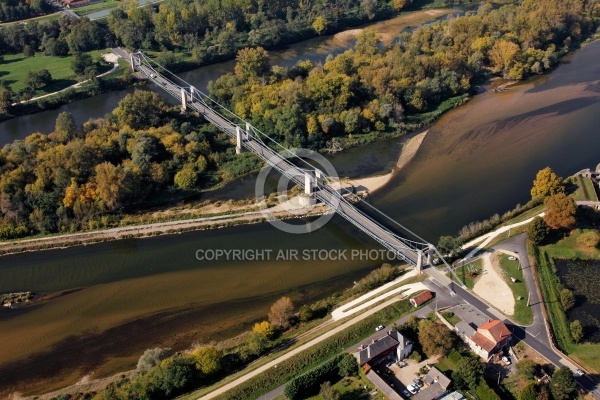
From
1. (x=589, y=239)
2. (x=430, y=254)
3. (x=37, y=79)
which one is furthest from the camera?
(x=37, y=79)

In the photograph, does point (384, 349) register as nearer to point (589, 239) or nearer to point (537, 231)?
point (537, 231)

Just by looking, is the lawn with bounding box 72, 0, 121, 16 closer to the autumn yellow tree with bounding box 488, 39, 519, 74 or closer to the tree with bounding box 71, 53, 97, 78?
the tree with bounding box 71, 53, 97, 78

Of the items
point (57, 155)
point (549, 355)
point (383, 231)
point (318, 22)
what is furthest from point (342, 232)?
point (318, 22)

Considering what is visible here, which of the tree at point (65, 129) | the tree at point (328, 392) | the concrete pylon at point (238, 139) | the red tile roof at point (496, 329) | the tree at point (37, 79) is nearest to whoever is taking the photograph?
the tree at point (328, 392)

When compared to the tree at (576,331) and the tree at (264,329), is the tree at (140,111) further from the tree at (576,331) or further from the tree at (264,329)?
the tree at (576,331)

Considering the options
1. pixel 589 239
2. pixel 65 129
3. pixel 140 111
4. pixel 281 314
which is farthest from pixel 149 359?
pixel 589 239

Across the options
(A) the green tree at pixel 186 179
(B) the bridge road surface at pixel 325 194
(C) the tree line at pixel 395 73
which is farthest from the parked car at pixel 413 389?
(C) the tree line at pixel 395 73

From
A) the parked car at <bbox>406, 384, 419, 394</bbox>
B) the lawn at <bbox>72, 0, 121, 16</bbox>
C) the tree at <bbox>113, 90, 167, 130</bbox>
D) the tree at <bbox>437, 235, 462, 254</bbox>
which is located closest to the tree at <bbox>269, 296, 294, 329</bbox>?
the parked car at <bbox>406, 384, 419, 394</bbox>
